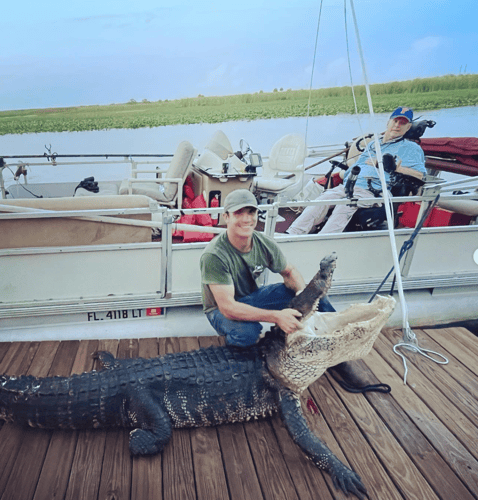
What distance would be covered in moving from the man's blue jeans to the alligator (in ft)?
0.32

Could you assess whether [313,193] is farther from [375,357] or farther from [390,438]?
[390,438]

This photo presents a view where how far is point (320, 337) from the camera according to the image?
5.31 feet

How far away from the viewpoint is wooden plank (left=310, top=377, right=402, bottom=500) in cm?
151

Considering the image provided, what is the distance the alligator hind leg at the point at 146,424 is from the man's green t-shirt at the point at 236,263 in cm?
54

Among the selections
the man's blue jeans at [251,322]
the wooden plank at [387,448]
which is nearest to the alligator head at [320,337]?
the man's blue jeans at [251,322]

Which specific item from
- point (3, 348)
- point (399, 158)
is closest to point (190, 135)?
point (399, 158)

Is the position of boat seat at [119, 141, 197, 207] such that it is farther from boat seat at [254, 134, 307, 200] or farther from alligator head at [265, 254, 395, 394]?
alligator head at [265, 254, 395, 394]

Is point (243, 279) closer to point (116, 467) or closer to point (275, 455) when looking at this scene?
point (275, 455)

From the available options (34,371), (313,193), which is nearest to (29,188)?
(34,371)

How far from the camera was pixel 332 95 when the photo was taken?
10062mm

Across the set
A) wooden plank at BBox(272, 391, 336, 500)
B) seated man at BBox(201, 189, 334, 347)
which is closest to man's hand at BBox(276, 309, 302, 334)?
seated man at BBox(201, 189, 334, 347)

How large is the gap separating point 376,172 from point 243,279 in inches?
61.6

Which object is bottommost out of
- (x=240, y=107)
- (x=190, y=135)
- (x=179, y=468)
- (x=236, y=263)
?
(x=179, y=468)

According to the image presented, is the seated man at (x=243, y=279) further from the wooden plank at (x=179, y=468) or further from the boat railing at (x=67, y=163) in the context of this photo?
the boat railing at (x=67, y=163)
